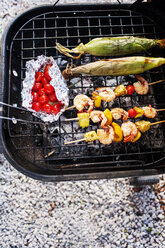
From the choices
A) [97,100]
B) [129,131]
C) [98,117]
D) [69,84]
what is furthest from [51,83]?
[129,131]

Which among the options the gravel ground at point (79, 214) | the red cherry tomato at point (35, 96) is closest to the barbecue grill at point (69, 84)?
the red cherry tomato at point (35, 96)

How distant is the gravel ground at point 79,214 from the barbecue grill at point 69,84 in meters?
0.61

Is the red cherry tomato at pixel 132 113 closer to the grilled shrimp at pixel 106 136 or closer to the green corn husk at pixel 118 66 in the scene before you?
the grilled shrimp at pixel 106 136

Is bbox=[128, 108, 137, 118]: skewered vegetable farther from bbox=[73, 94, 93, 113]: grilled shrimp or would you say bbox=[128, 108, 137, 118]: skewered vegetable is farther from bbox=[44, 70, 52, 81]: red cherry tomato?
bbox=[44, 70, 52, 81]: red cherry tomato

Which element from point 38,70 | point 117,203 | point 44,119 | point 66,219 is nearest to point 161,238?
point 117,203

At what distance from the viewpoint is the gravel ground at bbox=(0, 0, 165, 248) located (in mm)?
3092

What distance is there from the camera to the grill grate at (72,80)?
2.63 meters

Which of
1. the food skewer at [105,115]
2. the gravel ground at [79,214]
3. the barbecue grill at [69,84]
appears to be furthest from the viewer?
the gravel ground at [79,214]

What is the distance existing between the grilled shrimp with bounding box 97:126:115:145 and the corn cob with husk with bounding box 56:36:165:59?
3.08ft

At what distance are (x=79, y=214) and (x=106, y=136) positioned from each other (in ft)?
4.51

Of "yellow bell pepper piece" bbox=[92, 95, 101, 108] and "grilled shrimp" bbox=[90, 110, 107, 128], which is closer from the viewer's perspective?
"grilled shrimp" bbox=[90, 110, 107, 128]

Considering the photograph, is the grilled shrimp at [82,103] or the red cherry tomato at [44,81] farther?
the red cherry tomato at [44,81]

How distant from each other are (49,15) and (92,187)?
2.39 metres

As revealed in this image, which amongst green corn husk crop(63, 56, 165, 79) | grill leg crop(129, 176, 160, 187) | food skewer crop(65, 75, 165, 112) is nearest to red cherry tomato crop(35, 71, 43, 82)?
green corn husk crop(63, 56, 165, 79)
